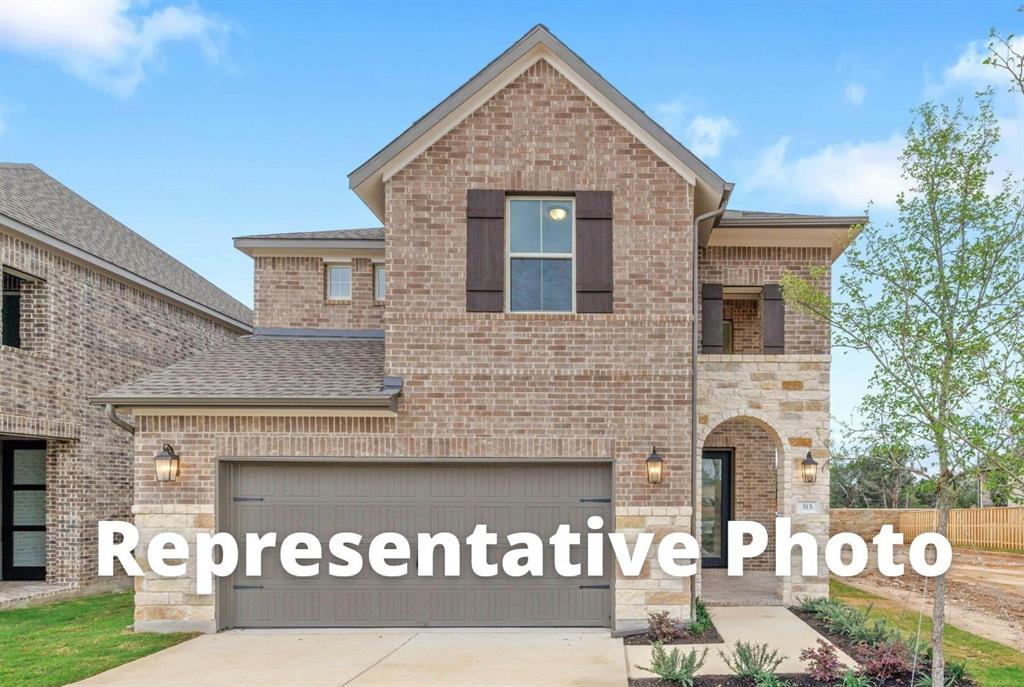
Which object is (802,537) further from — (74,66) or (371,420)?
(74,66)

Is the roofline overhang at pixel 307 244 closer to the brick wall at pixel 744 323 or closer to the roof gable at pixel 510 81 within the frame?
the roof gable at pixel 510 81

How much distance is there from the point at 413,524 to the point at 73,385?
758cm

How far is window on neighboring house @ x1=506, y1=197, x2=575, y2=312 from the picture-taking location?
9.96 meters

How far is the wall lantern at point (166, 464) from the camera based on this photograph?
31.3ft

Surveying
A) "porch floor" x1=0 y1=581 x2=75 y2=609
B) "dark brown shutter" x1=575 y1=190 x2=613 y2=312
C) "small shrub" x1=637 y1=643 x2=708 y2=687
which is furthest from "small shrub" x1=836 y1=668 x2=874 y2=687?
"porch floor" x1=0 y1=581 x2=75 y2=609

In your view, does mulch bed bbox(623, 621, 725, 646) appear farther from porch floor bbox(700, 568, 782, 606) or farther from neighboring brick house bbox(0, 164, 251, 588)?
neighboring brick house bbox(0, 164, 251, 588)

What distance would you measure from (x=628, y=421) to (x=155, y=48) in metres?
22.7

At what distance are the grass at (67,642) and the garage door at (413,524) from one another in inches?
49.6

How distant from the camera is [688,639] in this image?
9078 millimetres

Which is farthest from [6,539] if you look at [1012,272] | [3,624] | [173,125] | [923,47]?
[923,47]

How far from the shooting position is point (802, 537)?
11.3 metres

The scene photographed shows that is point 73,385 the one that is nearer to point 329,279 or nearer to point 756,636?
point 329,279

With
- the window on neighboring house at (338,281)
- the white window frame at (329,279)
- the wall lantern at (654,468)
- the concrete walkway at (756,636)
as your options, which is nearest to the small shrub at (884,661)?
the concrete walkway at (756,636)

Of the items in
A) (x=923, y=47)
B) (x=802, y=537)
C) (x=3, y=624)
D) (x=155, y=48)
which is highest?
(x=155, y=48)
